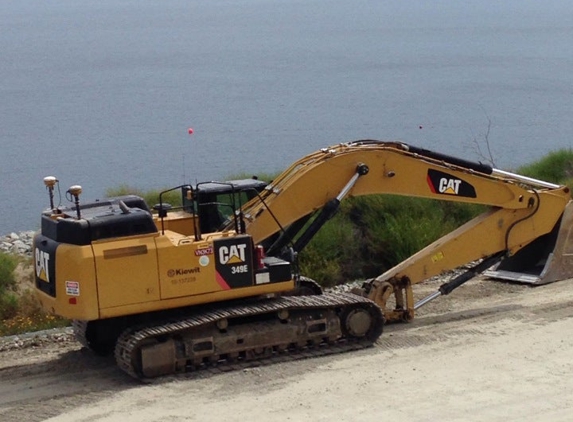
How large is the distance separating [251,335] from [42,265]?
7.55ft

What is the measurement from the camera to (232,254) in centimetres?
1203

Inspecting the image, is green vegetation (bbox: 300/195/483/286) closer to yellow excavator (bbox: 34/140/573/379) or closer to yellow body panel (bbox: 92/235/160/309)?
yellow excavator (bbox: 34/140/573/379)

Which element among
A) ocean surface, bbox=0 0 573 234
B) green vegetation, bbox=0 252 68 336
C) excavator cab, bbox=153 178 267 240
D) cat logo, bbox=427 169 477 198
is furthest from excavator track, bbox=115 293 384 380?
ocean surface, bbox=0 0 573 234

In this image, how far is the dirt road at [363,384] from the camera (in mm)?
10383

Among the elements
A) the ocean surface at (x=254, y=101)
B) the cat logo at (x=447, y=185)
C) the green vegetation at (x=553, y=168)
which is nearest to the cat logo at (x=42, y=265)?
the cat logo at (x=447, y=185)

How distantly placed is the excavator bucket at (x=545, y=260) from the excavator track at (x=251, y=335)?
3.88 meters

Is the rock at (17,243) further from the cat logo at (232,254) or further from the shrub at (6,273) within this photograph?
the cat logo at (232,254)

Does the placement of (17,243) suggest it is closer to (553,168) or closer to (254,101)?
(553,168)

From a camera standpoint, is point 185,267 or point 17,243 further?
point 17,243

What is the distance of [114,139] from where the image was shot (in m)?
42.1

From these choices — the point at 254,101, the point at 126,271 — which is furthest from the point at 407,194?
the point at 254,101

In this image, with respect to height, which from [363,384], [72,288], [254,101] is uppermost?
[254,101]

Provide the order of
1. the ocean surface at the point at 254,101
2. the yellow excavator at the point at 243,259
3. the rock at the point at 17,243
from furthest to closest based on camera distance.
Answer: the ocean surface at the point at 254,101 < the rock at the point at 17,243 < the yellow excavator at the point at 243,259

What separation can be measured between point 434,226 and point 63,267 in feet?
31.1
